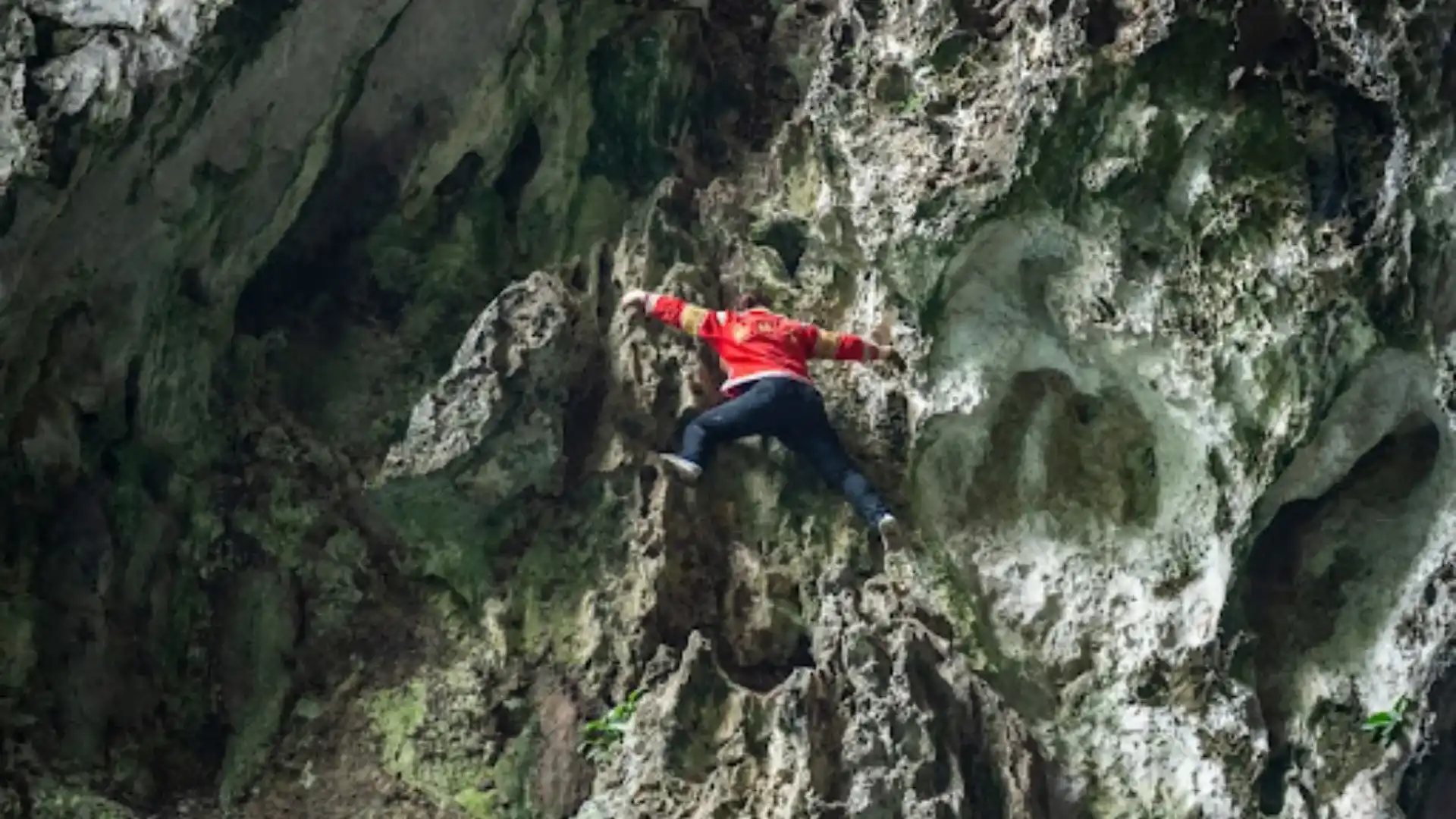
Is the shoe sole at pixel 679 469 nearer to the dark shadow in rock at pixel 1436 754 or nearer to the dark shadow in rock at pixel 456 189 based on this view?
the dark shadow in rock at pixel 456 189

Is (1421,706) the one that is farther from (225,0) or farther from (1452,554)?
(225,0)

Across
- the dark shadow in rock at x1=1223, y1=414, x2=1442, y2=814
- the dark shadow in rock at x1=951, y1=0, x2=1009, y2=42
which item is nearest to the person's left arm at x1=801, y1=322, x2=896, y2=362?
the dark shadow in rock at x1=951, y1=0, x2=1009, y2=42

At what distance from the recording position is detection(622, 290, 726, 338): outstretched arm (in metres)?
7.11

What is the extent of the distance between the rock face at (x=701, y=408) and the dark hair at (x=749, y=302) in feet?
0.31

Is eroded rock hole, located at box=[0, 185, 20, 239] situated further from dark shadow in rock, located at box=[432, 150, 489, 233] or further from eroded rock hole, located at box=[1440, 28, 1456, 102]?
eroded rock hole, located at box=[1440, 28, 1456, 102]

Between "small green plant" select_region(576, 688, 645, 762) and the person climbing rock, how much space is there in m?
1.12

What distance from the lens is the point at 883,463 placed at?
23.8 ft

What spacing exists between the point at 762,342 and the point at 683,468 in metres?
0.72

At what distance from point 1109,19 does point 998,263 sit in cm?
115

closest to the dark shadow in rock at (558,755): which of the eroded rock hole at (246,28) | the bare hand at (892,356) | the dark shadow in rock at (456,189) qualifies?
the bare hand at (892,356)

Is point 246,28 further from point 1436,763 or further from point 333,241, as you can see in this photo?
point 1436,763

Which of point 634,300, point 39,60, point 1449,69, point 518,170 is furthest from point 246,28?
point 1449,69

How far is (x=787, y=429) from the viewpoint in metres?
7.12

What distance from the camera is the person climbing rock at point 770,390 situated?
Result: 7.02 meters
